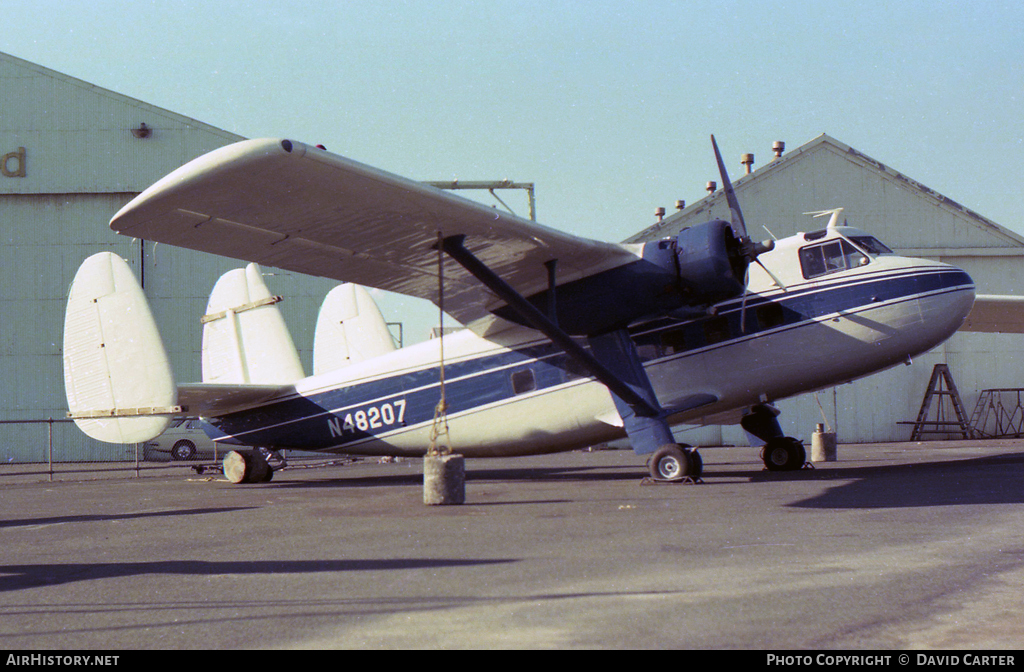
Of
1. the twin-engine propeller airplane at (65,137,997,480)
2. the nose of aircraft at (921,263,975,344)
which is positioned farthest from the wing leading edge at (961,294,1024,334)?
the twin-engine propeller airplane at (65,137,997,480)

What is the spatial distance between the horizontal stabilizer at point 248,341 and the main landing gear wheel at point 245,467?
170 centimetres

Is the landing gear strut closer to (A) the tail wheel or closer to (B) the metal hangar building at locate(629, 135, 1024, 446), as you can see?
(B) the metal hangar building at locate(629, 135, 1024, 446)

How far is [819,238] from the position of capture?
1509 cm

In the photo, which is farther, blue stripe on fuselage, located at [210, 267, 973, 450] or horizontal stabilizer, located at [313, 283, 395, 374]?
horizontal stabilizer, located at [313, 283, 395, 374]

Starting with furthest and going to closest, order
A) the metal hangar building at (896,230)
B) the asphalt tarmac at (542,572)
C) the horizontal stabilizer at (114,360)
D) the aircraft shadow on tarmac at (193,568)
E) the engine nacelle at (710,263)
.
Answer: the metal hangar building at (896,230)
the horizontal stabilizer at (114,360)
the engine nacelle at (710,263)
the aircraft shadow on tarmac at (193,568)
the asphalt tarmac at (542,572)

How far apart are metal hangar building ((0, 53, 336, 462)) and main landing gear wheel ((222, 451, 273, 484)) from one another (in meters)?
18.2

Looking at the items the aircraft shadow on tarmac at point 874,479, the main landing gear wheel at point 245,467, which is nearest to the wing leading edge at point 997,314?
the aircraft shadow on tarmac at point 874,479

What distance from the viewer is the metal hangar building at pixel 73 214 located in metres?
35.4

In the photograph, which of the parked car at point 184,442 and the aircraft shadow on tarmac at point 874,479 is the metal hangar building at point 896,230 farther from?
the parked car at point 184,442

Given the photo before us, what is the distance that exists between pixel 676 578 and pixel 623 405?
27.8 feet

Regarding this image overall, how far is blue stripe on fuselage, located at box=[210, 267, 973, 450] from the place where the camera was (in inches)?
581

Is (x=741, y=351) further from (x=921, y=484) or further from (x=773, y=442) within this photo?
(x=921, y=484)

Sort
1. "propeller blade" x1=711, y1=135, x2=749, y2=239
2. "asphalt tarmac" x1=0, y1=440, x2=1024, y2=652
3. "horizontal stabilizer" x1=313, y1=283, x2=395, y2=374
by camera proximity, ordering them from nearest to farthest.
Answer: "asphalt tarmac" x1=0, y1=440, x2=1024, y2=652 < "propeller blade" x1=711, y1=135, x2=749, y2=239 < "horizontal stabilizer" x1=313, y1=283, x2=395, y2=374
